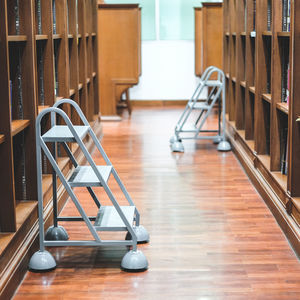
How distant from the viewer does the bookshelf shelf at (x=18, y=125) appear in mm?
3144

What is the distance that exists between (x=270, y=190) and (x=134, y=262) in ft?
4.84

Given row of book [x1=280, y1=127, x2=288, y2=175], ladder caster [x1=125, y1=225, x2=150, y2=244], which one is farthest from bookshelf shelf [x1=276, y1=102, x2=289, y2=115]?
ladder caster [x1=125, y1=225, x2=150, y2=244]

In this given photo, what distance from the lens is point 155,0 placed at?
10391 millimetres

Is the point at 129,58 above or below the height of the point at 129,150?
above

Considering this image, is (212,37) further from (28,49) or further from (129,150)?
(28,49)

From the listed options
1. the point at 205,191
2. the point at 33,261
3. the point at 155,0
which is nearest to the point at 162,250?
the point at 33,261

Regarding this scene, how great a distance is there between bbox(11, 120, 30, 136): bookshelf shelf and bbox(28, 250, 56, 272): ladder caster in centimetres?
61

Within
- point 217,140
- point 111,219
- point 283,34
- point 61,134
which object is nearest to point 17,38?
point 61,134

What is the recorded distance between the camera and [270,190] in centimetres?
435

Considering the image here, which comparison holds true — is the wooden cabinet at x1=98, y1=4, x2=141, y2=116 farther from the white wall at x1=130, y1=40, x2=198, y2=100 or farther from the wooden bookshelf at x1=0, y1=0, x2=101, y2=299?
the wooden bookshelf at x1=0, y1=0, x2=101, y2=299

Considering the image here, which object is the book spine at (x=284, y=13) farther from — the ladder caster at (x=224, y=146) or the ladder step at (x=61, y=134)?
the ladder caster at (x=224, y=146)

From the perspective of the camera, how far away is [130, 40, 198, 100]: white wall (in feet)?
34.2

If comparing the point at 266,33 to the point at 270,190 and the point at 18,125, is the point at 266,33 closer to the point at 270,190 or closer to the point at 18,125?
the point at 270,190

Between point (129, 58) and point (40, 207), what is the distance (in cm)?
560
